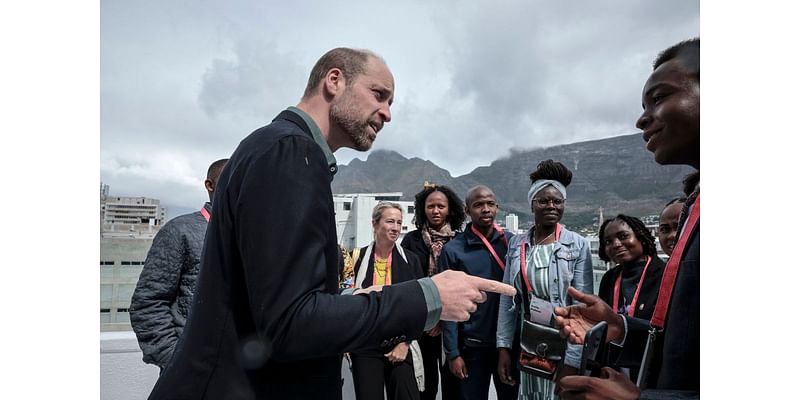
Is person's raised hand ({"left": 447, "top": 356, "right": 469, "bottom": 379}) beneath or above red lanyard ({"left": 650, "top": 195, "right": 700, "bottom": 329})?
beneath

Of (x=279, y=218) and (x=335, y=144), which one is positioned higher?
(x=335, y=144)

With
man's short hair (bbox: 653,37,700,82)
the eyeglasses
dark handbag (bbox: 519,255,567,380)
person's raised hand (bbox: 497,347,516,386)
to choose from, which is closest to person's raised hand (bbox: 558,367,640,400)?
man's short hair (bbox: 653,37,700,82)

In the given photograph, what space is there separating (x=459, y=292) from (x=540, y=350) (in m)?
1.64

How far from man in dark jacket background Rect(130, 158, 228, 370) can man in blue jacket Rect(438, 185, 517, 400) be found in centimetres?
153

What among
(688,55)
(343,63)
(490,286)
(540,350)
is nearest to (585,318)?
(490,286)

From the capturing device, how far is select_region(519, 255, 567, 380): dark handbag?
235 cm

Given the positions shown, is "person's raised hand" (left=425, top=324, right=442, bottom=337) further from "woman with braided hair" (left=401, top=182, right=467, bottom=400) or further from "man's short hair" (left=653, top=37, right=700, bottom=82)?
"man's short hair" (left=653, top=37, right=700, bottom=82)

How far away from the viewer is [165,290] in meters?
2.15

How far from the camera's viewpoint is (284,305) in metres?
0.85

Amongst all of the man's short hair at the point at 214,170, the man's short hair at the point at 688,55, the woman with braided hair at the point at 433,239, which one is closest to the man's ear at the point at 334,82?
the man's short hair at the point at 688,55

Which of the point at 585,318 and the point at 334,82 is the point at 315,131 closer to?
the point at 334,82
